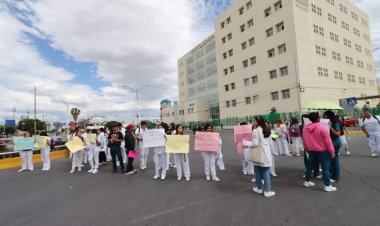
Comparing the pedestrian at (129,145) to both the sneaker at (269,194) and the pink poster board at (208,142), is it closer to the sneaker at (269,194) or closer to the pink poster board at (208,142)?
the pink poster board at (208,142)

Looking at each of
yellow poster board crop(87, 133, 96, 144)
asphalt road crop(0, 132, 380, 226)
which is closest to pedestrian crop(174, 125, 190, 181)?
asphalt road crop(0, 132, 380, 226)

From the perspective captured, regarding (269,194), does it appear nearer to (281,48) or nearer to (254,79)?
(281,48)

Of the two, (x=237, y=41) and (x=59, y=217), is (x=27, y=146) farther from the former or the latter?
(x=237, y=41)

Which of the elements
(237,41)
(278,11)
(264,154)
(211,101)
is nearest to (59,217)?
(264,154)

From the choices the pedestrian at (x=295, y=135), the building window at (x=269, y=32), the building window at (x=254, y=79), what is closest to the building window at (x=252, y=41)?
the building window at (x=269, y=32)

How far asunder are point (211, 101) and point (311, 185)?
61.0 meters

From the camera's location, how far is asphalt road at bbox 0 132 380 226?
4.61 meters

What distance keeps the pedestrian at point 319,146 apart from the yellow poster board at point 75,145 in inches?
345

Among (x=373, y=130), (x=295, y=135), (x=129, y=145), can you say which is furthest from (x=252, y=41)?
(x=129, y=145)

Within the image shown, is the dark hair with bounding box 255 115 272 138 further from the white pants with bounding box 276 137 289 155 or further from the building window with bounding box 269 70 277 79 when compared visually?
the building window with bounding box 269 70 277 79

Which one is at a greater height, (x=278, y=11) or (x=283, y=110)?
(x=278, y=11)

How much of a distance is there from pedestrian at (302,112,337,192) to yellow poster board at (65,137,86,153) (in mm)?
8755

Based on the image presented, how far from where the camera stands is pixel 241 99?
4866 cm

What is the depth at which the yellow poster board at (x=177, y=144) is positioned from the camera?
8211 mm
